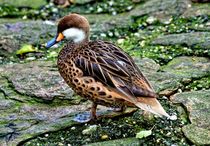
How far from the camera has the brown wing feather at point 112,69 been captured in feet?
12.5

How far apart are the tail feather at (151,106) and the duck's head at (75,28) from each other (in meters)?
0.70

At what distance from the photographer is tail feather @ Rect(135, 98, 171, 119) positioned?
3723mm

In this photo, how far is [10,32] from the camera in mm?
5914

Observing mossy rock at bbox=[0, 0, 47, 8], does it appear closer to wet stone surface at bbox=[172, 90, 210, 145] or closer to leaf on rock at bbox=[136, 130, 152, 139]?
wet stone surface at bbox=[172, 90, 210, 145]

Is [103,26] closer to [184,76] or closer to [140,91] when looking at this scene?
[184,76]

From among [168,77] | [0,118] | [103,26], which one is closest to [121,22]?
[103,26]

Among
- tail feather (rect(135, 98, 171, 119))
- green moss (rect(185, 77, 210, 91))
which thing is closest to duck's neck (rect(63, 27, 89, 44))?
tail feather (rect(135, 98, 171, 119))

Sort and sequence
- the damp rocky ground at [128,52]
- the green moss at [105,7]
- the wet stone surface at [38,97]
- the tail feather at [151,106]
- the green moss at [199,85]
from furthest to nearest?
the green moss at [105,7], the green moss at [199,85], the wet stone surface at [38,97], the damp rocky ground at [128,52], the tail feather at [151,106]

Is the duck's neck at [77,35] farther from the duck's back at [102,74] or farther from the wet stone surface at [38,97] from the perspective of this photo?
the wet stone surface at [38,97]

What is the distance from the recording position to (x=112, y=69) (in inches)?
154

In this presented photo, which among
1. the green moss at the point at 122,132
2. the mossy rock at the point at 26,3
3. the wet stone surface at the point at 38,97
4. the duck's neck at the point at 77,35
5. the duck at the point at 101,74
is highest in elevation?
the duck's neck at the point at 77,35

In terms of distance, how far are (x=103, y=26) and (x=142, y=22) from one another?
0.42 meters

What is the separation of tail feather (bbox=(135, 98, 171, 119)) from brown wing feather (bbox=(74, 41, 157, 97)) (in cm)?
3

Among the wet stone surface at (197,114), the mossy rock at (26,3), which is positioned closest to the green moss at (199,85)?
the wet stone surface at (197,114)
